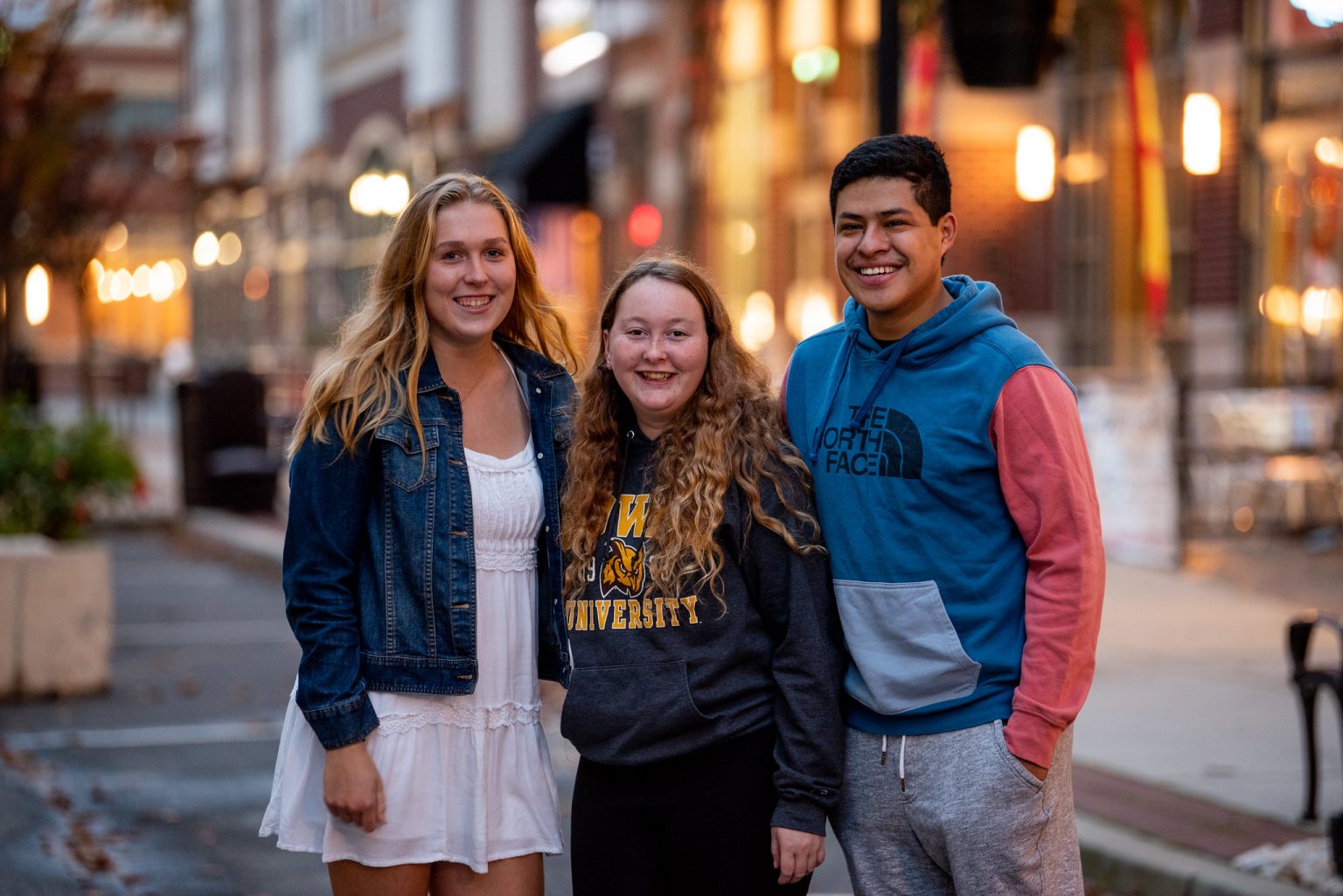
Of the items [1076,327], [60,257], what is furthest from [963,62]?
[60,257]

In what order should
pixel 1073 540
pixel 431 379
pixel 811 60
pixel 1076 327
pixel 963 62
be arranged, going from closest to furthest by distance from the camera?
pixel 1073 540 → pixel 431 379 → pixel 963 62 → pixel 1076 327 → pixel 811 60

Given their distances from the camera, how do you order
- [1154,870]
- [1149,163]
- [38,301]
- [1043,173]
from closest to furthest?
[1154,870]
[1149,163]
[1043,173]
[38,301]

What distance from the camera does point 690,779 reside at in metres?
3.39

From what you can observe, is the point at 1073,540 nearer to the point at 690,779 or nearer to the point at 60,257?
the point at 690,779

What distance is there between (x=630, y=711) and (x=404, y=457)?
2.22 feet

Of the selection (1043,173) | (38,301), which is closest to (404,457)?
(1043,173)

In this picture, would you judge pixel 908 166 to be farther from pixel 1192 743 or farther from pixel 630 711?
pixel 1192 743

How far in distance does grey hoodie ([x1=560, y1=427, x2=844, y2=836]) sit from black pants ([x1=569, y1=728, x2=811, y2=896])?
0.18ft

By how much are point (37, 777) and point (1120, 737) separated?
15.3ft

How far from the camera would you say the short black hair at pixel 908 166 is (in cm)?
330

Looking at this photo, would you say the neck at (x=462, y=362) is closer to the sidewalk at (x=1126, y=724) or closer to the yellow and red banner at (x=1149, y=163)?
the sidewalk at (x=1126, y=724)

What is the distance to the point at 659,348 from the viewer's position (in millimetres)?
3432

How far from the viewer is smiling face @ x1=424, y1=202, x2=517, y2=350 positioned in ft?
11.8

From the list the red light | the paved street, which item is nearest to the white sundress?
the paved street
